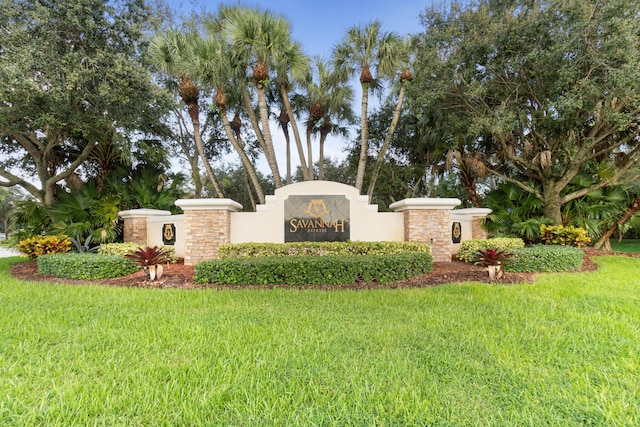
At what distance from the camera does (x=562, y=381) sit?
2426 millimetres

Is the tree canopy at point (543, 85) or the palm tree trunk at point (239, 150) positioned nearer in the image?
the tree canopy at point (543, 85)

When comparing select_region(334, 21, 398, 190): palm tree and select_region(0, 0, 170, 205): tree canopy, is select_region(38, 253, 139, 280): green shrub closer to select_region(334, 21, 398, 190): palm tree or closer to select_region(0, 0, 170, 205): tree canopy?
select_region(0, 0, 170, 205): tree canopy

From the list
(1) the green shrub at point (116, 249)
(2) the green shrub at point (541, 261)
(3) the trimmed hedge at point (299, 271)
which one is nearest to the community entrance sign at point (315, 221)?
(1) the green shrub at point (116, 249)

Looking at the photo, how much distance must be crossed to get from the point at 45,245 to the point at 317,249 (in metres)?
8.08

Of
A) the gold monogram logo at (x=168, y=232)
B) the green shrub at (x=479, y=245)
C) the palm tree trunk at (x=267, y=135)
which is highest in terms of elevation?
the palm tree trunk at (x=267, y=135)

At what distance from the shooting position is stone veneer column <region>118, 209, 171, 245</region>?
9.44 m

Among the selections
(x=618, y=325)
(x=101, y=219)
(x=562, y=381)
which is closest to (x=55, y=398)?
(x=562, y=381)

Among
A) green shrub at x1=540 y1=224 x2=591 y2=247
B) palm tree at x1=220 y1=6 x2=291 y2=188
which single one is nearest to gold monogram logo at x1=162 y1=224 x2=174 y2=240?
palm tree at x1=220 y1=6 x2=291 y2=188

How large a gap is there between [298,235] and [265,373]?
612 centimetres

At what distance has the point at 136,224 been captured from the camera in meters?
9.46

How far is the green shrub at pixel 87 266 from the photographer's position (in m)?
6.75

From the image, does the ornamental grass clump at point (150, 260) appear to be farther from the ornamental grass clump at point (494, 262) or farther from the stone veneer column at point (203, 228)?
the ornamental grass clump at point (494, 262)

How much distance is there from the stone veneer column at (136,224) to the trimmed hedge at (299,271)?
15.7 ft

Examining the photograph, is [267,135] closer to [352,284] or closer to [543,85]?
[352,284]
